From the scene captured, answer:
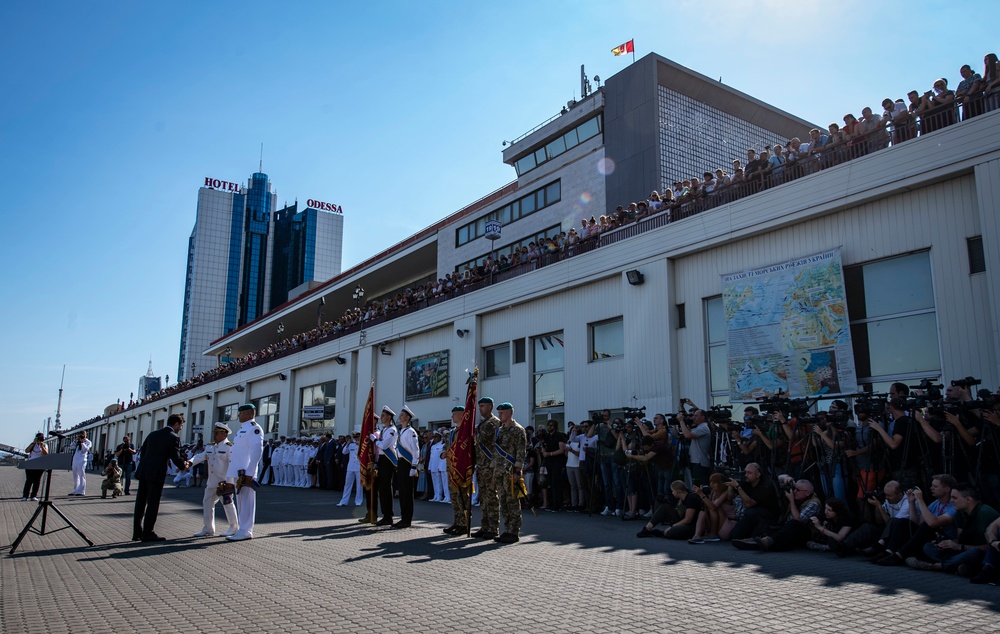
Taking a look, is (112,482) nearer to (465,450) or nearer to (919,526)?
(465,450)

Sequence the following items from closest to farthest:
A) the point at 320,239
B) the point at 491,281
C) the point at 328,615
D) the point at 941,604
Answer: the point at 328,615, the point at 941,604, the point at 491,281, the point at 320,239

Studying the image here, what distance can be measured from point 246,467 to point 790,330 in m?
10.8

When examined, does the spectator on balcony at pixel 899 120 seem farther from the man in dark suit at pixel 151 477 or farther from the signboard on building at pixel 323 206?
the signboard on building at pixel 323 206

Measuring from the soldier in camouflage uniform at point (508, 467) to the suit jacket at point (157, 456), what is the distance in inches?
180

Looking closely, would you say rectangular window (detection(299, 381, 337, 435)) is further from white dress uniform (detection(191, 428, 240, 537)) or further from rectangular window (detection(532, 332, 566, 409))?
white dress uniform (detection(191, 428, 240, 537))

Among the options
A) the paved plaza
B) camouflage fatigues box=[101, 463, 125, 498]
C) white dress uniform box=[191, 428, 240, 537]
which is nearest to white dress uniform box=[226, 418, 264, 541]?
white dress uniform box=[191, 428, 240, 537]

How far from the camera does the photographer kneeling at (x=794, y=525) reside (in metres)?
9.26

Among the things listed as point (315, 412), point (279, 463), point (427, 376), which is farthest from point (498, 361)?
point (315, 412)

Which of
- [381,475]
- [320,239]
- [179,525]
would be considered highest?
[320,239]

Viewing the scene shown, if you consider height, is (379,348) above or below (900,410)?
above

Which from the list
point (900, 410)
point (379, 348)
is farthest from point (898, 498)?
point (379, 348)

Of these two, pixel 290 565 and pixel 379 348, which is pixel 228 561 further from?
pixel 379 348

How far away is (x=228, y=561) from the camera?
8.32 meters

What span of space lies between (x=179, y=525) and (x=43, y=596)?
20.9 ft
